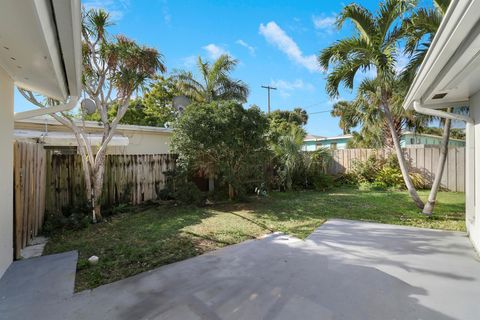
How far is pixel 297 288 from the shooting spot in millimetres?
2889

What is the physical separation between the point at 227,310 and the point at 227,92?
12265 mm

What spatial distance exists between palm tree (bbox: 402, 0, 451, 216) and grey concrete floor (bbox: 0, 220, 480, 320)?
2.32 meters

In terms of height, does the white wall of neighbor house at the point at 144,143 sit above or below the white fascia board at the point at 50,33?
below

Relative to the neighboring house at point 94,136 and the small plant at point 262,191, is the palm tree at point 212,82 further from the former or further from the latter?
the small plant at point 262,191

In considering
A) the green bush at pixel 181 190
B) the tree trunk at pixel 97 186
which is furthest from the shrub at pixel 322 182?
the tree trunk at pixel 97 186

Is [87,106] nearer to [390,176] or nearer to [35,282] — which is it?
[35,282]

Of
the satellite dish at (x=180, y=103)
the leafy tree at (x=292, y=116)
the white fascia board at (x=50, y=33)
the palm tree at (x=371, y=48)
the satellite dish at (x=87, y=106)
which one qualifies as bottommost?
the white fascia board at (x=50, y=33)

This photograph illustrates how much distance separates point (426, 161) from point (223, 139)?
29.3ft

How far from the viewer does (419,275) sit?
3178 millimetres

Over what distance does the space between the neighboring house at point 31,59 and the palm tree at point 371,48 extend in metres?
6.02

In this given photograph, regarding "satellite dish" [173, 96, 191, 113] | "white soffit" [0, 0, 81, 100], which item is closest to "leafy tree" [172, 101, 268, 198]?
"satellite dish" [173, 96, 191, 113]

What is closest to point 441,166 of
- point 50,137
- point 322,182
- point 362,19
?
point 362,19

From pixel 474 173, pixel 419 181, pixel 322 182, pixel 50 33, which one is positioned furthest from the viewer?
pixel 322 182

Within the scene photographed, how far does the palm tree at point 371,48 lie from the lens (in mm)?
6148
